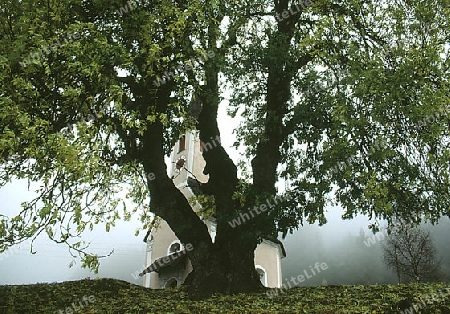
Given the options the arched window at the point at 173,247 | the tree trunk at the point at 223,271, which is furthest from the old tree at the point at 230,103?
the arched window at the point at 173,247

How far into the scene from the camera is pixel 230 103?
12930 mm

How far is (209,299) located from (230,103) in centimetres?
673

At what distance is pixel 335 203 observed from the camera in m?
10.5

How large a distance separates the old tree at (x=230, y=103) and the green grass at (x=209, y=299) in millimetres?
1638

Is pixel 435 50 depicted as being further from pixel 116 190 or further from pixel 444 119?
pixel 116 190

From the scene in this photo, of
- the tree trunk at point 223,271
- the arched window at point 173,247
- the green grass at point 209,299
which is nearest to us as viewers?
the green grass at point 209,299

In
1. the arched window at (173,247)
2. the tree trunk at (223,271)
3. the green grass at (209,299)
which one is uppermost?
the arched window at (173,247)

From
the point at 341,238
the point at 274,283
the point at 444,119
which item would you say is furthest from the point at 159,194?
the point at 341,238

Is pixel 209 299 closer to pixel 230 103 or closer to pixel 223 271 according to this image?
pixel 223 271

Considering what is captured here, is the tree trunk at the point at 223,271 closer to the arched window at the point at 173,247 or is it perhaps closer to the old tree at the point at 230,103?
the old tree at the point at 230,103

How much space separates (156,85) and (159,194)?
12.1 feet

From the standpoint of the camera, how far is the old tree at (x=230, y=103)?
25.9 feet

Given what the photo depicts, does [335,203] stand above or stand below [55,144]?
below

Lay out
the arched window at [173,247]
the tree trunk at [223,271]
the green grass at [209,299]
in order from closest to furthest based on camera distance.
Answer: the green grass at [209,299], the tree trunk at [223,271], the arched window at [173,247]
